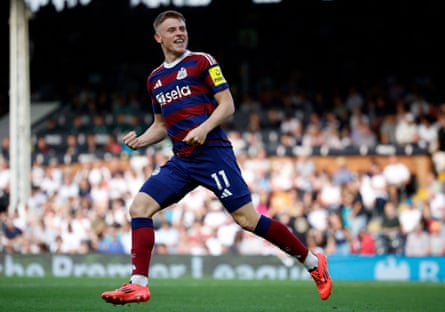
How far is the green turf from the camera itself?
930 centimetres

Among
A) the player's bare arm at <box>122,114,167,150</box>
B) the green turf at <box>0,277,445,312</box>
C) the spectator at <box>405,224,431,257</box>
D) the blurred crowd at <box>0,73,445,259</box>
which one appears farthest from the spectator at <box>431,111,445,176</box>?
the player's bare arm at <box>122,114,167,150</box>

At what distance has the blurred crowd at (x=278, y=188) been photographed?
18.1 metres

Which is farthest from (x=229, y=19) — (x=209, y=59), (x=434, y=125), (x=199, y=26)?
(x=209, y=59)

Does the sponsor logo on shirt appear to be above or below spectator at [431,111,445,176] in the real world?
below

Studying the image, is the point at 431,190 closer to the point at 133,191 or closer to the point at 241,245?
the point at 241,245

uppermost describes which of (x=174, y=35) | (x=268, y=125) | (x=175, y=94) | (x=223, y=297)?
(x=268, y=125)

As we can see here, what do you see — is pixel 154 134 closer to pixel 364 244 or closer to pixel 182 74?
pixel 182 74

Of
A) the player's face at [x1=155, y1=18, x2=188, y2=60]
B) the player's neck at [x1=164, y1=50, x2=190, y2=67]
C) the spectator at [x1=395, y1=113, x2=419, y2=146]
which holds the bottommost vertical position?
the player's neck at [x1=164, y1=50, x2=190, y2=67]

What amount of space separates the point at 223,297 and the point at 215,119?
383 cm

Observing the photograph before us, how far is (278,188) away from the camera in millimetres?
19578

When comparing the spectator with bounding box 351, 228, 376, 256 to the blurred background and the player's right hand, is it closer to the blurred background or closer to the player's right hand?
the blurred background

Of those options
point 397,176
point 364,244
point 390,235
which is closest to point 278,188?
point 397,176

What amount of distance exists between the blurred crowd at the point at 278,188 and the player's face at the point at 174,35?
33.4ft

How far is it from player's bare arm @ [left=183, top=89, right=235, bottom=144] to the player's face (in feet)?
1.58
